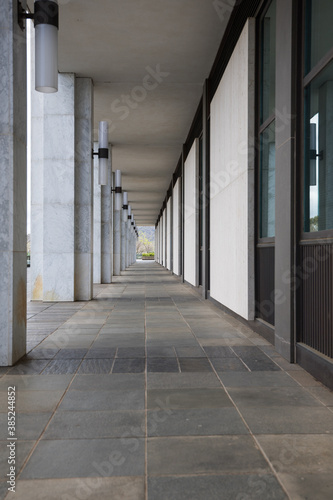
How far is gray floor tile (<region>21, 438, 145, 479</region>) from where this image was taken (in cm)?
235

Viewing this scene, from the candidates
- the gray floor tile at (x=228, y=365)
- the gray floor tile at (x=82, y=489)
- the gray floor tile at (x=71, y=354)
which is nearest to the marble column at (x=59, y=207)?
the gray floor tile at (x=71, y=354)

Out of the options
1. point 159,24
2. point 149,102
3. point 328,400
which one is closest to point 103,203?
point 149,102

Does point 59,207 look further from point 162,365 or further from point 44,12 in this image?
point 162,365

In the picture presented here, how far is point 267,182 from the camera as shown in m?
6.21

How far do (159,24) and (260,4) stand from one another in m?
2.53

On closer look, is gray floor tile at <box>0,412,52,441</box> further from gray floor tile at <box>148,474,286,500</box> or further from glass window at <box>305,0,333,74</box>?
glass window at <box>305,0,333,74</box>

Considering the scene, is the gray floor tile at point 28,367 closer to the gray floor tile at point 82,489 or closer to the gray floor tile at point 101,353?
the gray floor tile at point 101,353

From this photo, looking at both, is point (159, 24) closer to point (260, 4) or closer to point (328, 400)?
point (260, 4)

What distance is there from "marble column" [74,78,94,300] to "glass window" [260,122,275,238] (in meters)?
5.63

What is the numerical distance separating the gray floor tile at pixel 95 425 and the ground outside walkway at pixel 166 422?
0.04 feet

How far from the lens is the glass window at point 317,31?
4102mm

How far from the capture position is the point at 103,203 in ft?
57.3

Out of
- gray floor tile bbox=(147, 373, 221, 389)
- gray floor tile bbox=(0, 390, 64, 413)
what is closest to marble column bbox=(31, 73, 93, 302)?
gray floor tile bbox=(147, 373, 221, 389)

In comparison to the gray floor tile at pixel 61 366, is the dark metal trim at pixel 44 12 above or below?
above
